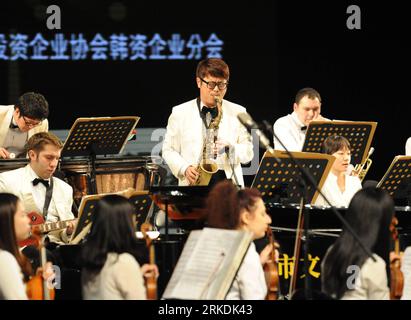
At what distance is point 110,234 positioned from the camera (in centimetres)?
520

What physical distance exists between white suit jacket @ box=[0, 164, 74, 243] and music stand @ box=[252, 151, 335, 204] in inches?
57.9

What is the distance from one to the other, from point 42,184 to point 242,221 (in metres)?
2.16

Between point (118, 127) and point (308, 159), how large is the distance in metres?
1.78

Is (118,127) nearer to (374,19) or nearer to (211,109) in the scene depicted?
(211,109)

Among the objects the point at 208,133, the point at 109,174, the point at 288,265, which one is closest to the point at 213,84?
the point at 208,133

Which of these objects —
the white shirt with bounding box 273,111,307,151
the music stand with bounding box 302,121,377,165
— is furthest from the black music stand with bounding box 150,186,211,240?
the white shirt with bounding box 273,111,307,151

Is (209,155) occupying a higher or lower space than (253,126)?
lower

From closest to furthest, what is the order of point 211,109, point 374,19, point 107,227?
point 107,227, point 211,109, point 374,19

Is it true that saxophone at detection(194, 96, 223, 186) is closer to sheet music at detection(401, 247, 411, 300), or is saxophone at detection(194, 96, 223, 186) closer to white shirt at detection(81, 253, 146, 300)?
sheet music at detection(401, 247, 411, 300)

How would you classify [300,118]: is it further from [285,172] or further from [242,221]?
[242,221]

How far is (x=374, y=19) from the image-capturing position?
10.9 m

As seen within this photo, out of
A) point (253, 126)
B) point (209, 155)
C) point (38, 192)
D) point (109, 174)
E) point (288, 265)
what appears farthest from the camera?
point (109, 174)
